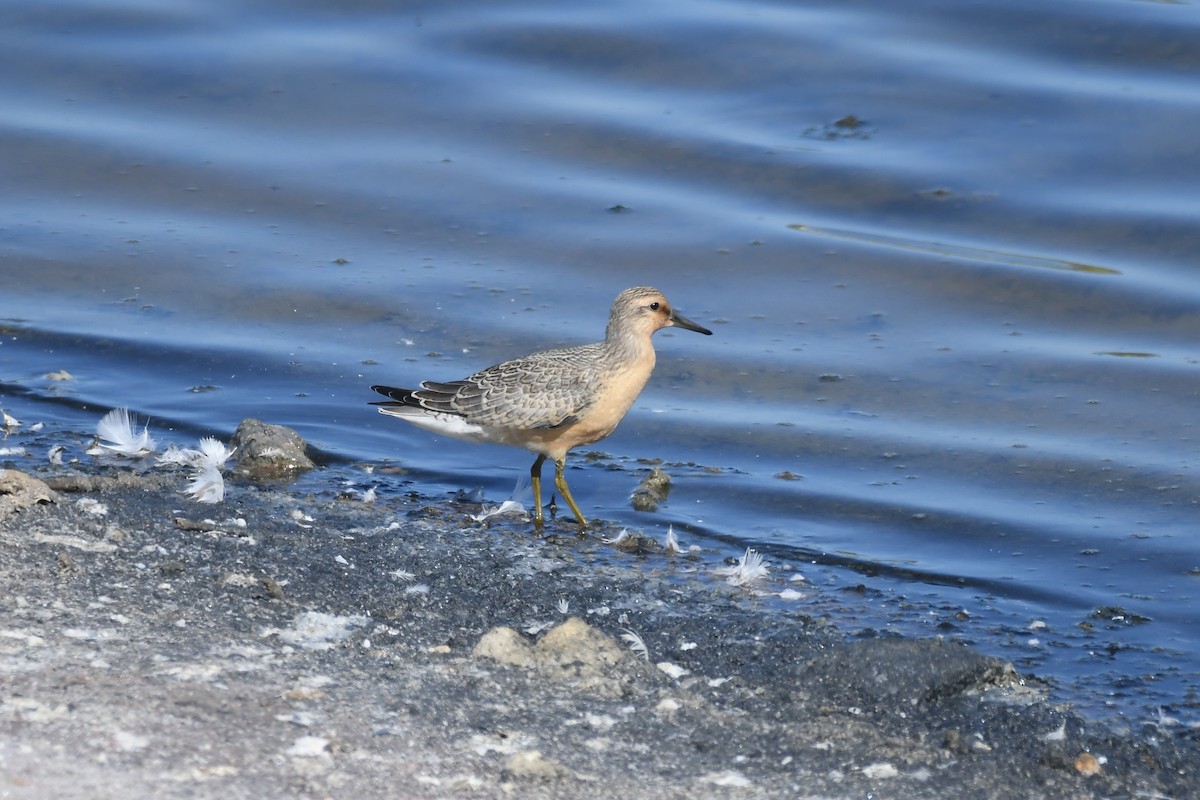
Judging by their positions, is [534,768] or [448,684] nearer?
[534,768]

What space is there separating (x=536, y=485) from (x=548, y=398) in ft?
1.48

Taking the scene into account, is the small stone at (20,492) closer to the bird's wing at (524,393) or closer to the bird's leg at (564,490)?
the bird's wing at (524,393)

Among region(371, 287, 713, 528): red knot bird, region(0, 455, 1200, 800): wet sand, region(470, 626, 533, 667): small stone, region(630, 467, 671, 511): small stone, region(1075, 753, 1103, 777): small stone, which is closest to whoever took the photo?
region(0, 455, 1200, 800): wet sand

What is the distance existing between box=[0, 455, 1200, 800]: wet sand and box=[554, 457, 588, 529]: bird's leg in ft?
2.46

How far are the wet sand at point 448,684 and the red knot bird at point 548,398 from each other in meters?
1.23

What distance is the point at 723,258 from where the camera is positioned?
1147 cm

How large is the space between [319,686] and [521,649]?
0.79 meters

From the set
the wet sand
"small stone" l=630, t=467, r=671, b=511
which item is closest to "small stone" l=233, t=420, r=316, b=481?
the wet sand

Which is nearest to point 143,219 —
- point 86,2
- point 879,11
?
point 86,2

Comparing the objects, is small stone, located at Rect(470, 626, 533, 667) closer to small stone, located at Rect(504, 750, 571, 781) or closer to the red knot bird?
small stone, located at Rect(504, 750, 571, 781)

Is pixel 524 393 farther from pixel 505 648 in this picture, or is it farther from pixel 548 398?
pixel 505 648

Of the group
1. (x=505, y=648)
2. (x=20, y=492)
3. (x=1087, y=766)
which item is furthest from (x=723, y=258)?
(x=1087, y=766)

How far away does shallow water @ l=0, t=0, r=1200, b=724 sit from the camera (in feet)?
26.4

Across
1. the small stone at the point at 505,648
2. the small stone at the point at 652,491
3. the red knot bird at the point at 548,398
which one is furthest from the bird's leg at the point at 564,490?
the small stone at the point at 505,648
